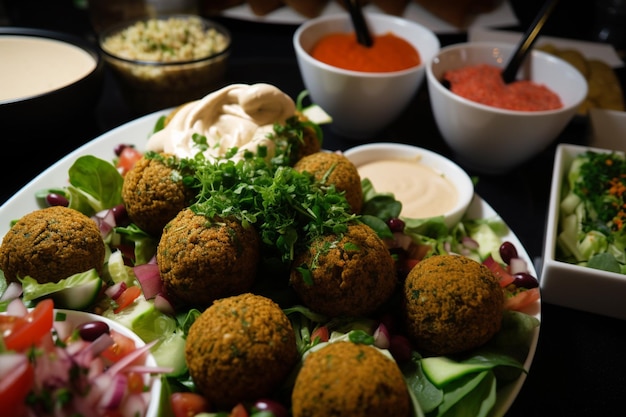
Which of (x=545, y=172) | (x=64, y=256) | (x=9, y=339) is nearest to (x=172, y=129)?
(x=64, y=256)

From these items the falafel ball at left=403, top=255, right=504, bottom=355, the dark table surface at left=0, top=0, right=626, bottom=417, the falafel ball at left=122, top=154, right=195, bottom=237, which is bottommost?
the dark table surface at left=0, top=0, right=626, bottom=417

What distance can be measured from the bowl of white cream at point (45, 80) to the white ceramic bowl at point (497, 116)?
6.09ft

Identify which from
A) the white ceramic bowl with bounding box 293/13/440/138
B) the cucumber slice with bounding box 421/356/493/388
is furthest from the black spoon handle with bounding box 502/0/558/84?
the cucumber slice with bounding box 421/356/493/388

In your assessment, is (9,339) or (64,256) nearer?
(9,339)

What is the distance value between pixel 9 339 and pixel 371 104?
7.33ft

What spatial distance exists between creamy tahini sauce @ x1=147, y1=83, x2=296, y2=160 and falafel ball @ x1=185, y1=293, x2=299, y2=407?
0.81 m

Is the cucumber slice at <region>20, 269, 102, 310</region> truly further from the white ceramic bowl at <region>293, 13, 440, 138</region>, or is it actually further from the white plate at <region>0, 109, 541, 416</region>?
the white ceramic bowl at <region>293, 13, 440, 138</region>

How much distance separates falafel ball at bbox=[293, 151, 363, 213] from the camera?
2141 millimetres

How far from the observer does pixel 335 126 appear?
3385mm

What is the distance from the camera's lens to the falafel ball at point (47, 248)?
181 centimetres

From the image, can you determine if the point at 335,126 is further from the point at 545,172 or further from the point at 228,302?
the point at 228,302

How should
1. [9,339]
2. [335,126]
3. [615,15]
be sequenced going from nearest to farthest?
[9,339] → [335,126] → [615,15]

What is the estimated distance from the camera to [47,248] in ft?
5.94

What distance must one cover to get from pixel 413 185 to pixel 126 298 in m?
1.42
